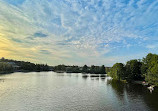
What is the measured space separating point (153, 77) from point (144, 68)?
21.3 meters

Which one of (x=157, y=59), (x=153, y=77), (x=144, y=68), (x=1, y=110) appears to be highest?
(x=157, y=59)

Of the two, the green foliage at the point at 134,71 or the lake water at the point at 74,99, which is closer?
the lake water at the point at 74,99

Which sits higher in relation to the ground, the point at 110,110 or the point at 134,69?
the point at 134,69

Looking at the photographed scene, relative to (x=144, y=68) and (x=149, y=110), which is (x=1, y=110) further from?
(x=144, y=68)

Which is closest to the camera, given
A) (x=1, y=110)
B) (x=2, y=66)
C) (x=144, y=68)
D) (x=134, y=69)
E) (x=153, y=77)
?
(x=1, y=110)

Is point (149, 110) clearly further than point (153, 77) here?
No

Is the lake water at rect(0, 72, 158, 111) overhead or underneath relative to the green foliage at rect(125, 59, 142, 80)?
underneath

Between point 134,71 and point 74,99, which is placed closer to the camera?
point 74,99

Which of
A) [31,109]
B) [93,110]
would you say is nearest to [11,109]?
[31,109]

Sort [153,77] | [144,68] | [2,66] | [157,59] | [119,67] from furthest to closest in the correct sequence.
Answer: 1. [2,66]
2. [119,67]
3. [144,68]
4. [157,59]
5. [153,77]

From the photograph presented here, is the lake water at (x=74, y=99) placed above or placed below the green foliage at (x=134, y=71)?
below

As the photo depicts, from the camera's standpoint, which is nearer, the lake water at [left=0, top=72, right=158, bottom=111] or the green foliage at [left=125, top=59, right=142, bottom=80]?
the lake water at [left=0, top=72, right=158, bottom=111]

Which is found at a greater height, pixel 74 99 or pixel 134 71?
pixel 134 71

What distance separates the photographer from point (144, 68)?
3509 inches
